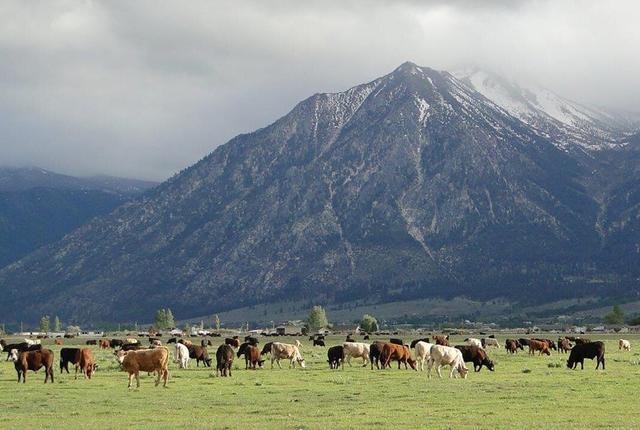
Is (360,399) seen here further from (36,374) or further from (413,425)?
(36,374)

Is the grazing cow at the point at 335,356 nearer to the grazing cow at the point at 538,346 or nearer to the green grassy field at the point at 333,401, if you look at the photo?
the green grassy field at the point at 333,401

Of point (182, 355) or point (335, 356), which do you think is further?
point (335, 356)

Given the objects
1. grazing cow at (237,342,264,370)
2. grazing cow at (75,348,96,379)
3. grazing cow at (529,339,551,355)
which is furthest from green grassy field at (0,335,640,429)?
grazing cow at (529,339,551,355)

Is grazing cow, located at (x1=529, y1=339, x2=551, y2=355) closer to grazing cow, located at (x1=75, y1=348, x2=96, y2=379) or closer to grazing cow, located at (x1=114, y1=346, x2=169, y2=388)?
grazing cow, located at (x1=75, y1=348, x2=96, y2=379)

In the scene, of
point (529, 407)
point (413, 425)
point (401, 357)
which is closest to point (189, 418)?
point (413, 425)

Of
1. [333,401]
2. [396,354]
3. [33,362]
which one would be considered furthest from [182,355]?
[333,401]

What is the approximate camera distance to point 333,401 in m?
45.9

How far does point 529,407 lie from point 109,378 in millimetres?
28434

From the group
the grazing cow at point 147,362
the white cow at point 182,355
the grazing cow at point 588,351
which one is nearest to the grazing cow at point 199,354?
the white cow at point 182,355

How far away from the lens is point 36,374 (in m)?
65.8

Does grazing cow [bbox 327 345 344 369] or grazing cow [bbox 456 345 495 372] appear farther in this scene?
grazing cow [bbox 327 345 344 369]

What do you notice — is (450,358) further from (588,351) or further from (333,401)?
(333,401)

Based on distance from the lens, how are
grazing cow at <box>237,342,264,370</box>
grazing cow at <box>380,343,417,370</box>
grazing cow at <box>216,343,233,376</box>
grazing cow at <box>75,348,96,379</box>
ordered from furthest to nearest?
grazing cow at <box>237,342,264,370</box> < grazing cow at <box>380,343,417,370</box> < grazing cow at <box>216,343,233,376</box> < grazing cow at <box>75,348,96,379</box>

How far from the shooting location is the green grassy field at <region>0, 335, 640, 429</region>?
38.4 m
